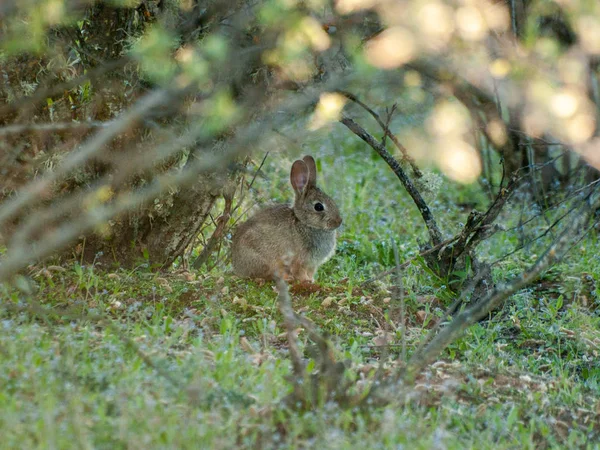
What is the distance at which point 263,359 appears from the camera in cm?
486

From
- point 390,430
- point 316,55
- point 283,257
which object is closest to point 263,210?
point 283,257

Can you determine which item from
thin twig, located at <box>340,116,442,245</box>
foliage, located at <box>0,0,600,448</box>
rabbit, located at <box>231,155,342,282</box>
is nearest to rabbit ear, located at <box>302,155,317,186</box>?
rabbit, located at <box>231,155,342,282</box>

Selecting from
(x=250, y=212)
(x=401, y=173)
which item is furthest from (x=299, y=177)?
(x=250, y=212)

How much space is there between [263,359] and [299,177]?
8.00ft

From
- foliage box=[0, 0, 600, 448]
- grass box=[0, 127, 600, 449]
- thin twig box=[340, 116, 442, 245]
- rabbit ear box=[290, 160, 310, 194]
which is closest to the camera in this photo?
grass box=[0, 127, 600, 449]

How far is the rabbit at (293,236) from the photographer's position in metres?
6.68

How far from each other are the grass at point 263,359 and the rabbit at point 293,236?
23 centimetres

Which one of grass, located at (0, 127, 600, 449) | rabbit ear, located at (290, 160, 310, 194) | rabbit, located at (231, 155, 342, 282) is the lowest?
grass, located at (0, 127, 600, 449)

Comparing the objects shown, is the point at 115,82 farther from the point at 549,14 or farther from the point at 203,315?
the point at 549,14

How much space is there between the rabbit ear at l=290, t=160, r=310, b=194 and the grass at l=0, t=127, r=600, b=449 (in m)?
0.66

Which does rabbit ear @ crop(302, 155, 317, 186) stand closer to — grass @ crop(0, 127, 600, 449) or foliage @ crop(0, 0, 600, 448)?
foliage @ crop(0, 0, 600, 448)

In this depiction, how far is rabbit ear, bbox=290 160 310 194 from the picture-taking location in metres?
7.01

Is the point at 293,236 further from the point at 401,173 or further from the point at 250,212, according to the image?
the point at 250,212

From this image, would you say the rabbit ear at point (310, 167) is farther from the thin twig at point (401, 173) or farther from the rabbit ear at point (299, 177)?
the thin twig at point (401, 173)
